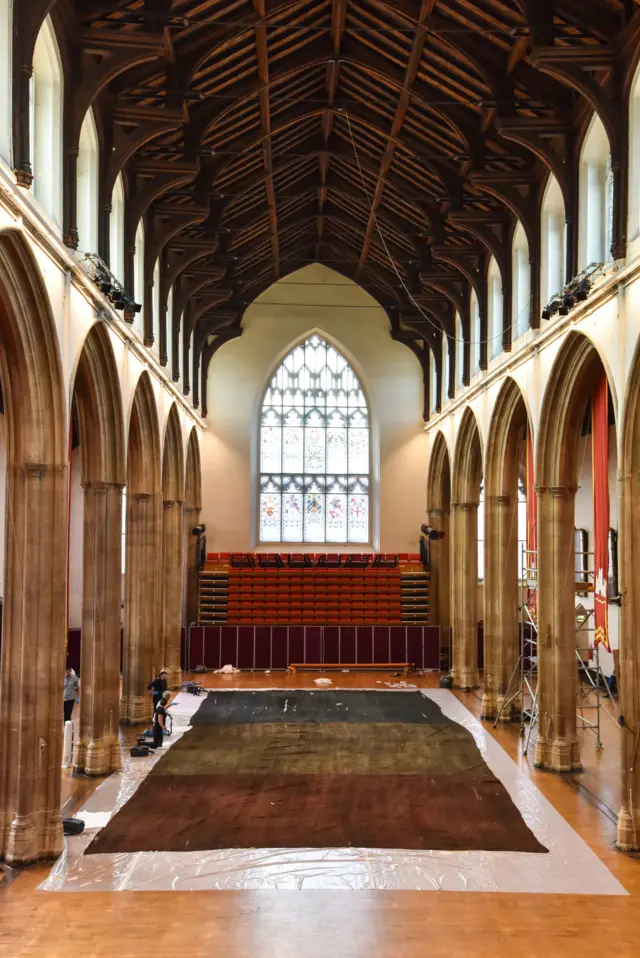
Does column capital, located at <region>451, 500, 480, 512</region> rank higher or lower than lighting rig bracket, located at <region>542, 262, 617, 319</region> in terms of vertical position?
lower

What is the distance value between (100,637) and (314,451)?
13.3 metres

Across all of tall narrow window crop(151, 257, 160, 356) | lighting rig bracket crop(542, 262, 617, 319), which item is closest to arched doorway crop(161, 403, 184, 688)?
tall narrow window crop(151, 257, 160, 356)

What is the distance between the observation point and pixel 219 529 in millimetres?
Answer: 24125

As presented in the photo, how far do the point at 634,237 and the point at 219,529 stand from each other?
16.2 metres

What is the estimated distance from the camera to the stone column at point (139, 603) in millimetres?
15312

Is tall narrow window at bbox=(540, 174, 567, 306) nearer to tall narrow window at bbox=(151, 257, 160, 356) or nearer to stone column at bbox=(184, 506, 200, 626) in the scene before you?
tall narrow window at bbox=(151, 257, 160, 356)

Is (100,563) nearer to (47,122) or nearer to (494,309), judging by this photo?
(47,122)

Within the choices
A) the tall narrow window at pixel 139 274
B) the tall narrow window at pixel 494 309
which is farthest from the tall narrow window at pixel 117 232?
the tall narrow window at pixel 494 309

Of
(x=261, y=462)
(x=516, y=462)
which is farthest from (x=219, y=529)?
(x=516, y=462)

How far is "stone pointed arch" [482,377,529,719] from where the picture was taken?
1583 centimetres

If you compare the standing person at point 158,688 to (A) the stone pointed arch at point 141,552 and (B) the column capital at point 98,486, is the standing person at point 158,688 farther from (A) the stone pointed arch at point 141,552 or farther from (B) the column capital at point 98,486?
(B) the column capital at point 98,486

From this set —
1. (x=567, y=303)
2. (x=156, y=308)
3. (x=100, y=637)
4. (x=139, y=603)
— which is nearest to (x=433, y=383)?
(x=156, y=308)

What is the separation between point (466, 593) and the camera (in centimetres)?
1945

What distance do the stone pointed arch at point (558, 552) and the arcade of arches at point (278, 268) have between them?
3 cm
